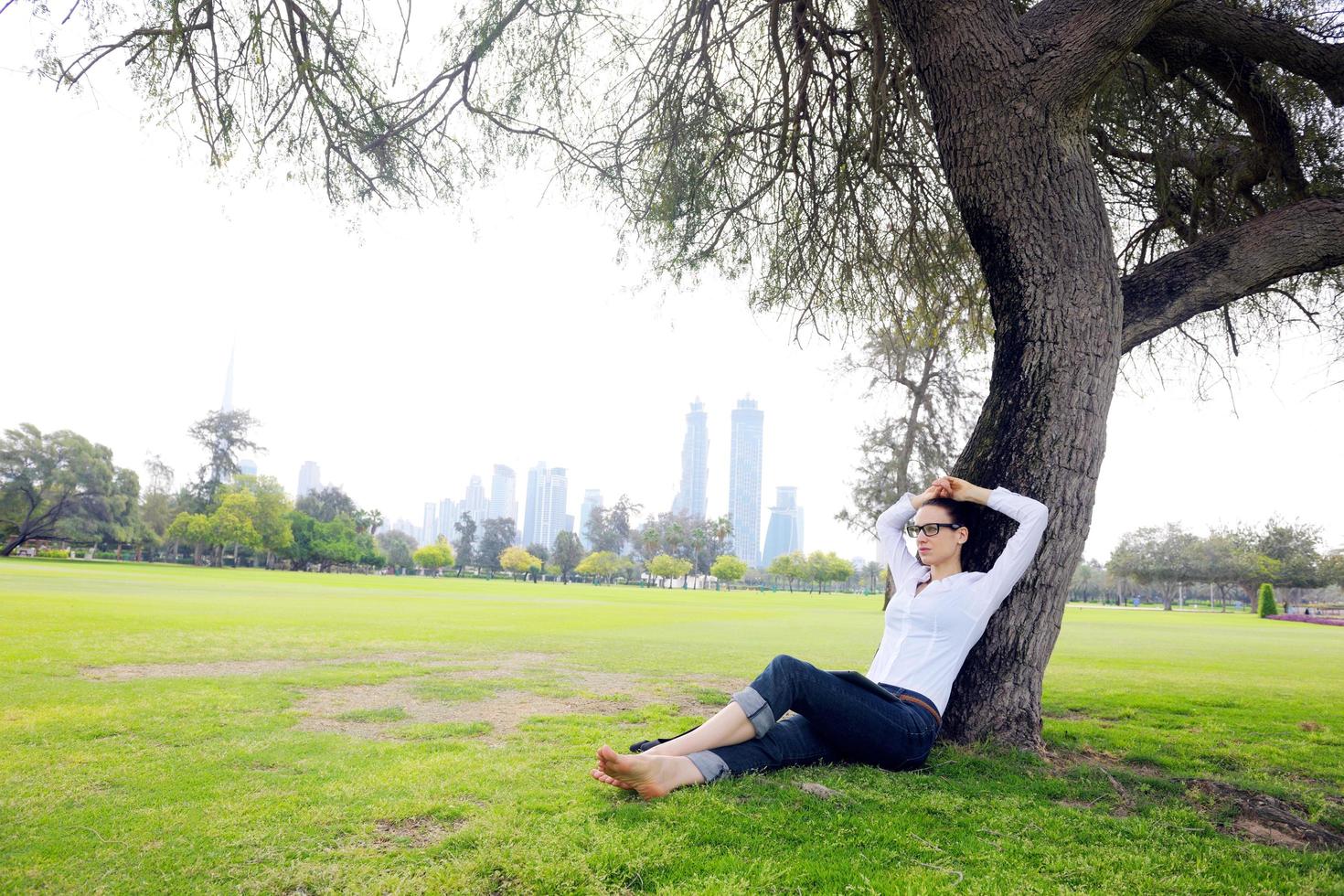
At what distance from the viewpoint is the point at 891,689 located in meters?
3.65

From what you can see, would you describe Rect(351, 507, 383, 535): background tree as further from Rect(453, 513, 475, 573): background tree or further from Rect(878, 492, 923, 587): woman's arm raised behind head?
Rect(878, 492, 923, 587): woman's arm raised behind head

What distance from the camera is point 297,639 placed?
34.6 feet

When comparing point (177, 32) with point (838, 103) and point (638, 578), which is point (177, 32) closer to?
point (838, 103)

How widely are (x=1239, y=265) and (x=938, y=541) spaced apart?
285 centimetres

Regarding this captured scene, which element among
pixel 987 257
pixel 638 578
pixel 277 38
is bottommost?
pixel 638 578

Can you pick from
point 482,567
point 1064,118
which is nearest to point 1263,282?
point 1064,118

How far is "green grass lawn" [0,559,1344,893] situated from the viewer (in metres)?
2.39

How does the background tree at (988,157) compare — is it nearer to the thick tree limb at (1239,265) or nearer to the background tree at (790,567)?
the thick tree limb at (1239,265)

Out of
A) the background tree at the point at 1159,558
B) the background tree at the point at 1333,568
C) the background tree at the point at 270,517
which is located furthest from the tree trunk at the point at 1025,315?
the background tree at the point at 270,517

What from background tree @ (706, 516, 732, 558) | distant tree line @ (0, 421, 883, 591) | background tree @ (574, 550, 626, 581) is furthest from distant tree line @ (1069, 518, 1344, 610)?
background tree @ (574, 550, 626, 581)

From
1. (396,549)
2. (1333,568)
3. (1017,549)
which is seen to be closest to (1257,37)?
(1017,549)

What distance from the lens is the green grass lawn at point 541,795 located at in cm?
239

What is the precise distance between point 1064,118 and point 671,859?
179 inches

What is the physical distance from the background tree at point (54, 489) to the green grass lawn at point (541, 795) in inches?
2434
